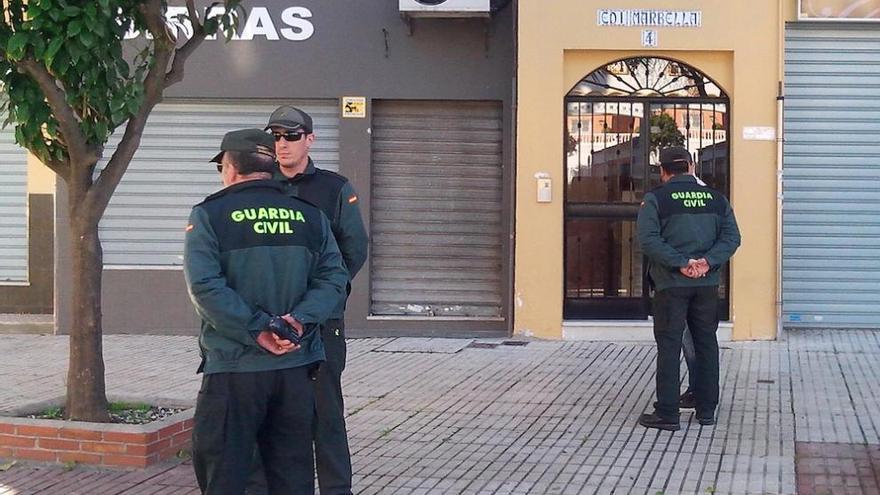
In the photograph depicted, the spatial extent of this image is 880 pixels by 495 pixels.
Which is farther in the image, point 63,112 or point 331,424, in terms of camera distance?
point 63,112

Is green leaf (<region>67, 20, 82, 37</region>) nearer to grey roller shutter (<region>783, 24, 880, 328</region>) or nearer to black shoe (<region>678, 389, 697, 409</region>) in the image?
black shoe (<region>678, 389, 697, 409</region>)

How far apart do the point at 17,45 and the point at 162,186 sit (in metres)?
6.47

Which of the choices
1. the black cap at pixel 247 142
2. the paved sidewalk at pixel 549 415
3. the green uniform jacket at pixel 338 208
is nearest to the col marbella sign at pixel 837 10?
the paved sidewalk at pixel 549 415

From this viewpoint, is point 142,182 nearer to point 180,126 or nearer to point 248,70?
point 180,126

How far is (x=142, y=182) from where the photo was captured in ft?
41.5

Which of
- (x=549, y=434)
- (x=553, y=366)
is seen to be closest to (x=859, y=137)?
(x=553, y=366)

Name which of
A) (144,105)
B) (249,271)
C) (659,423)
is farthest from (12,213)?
(249,271)

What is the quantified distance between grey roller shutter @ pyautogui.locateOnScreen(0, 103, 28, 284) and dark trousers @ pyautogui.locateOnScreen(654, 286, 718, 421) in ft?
28.0

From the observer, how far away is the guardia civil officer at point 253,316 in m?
4.38

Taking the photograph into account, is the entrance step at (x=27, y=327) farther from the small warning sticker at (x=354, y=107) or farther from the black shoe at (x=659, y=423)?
the black shoe at (x=659, y=423)

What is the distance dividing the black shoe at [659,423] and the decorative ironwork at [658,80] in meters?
5.07

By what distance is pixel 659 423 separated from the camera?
25.3 feet

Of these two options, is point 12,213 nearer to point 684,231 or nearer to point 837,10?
point 684,231

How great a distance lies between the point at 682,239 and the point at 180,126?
6912mm
